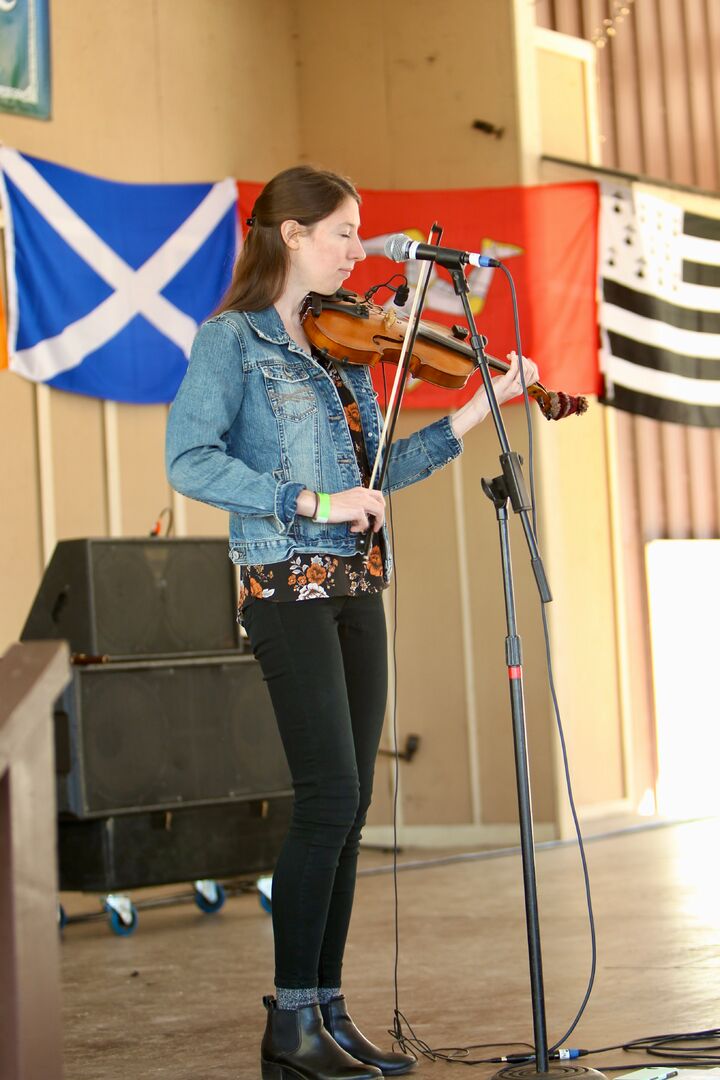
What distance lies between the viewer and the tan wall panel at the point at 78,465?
481cm

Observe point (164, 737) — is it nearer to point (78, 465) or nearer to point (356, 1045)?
point (78, 465)

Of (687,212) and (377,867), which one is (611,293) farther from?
(377,867)

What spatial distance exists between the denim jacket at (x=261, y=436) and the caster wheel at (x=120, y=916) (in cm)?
201

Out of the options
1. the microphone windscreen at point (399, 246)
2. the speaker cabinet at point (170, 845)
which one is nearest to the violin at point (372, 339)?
the microphone windscreen at point (399, 246)

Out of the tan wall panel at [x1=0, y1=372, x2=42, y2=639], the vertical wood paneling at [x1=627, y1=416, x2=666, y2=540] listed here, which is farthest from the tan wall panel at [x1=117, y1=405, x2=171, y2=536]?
the vertical wood paneling at [x1=627, y1=416, x2=666, y2=540]

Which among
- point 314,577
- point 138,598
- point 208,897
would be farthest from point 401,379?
point 208,897

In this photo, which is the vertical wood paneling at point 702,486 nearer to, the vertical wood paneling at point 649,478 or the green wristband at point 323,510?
the vertical wood paneling at point 649,478

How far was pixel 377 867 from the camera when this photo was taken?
495 cm

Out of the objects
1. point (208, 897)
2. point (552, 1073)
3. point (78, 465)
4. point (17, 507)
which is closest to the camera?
point (552, 1073)

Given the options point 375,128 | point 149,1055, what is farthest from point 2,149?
point 149,1055

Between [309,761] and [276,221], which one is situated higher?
[276,221]

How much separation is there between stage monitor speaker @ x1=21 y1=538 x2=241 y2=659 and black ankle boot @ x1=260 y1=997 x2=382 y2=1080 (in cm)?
188

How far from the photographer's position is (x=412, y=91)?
565 cm

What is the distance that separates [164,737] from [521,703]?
2091 mm
